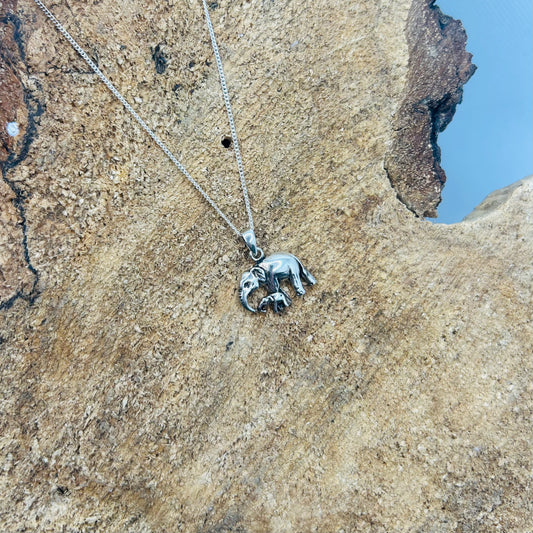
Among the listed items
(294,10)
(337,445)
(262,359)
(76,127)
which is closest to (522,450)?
(337,445)

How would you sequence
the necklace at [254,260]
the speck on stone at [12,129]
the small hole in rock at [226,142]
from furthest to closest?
the small hole in rock at [226,142], the necklace at [254,260], the speck on stone at [12,129]

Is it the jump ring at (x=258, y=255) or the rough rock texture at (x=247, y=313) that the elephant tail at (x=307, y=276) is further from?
the jump ring at (x=258, y=255)

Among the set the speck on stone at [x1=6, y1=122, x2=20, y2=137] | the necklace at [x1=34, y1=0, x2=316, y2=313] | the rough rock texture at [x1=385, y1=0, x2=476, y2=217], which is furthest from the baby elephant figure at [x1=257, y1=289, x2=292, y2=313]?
the speck on stone at [x1=6, y1=122, x2=20, y2=137]

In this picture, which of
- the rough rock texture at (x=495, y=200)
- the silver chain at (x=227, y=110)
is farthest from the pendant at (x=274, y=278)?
the rough rock texture at (x=495, y=200)

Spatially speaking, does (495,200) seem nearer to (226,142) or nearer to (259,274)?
(259,274)

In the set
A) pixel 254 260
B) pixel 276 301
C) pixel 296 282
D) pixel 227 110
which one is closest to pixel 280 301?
pixel 276 301

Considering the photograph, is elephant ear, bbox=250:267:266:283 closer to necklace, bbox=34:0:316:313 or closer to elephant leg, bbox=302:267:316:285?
necklace, bbox=34:0:316:313
